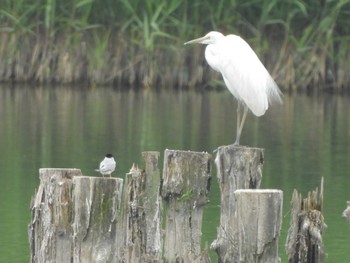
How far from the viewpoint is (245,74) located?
11.1 m

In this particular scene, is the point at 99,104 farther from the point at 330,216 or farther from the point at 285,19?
the point at 330,216

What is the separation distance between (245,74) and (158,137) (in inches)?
287

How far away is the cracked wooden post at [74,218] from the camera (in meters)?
7.96

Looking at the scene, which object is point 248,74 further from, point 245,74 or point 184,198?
point 184,198

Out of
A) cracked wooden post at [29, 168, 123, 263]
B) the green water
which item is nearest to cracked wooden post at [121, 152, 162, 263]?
cracked wooden post at [29, 168, 123, 263]

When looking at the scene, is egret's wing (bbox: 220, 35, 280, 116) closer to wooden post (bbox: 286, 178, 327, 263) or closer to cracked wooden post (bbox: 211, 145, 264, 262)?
cracked wooden post (bbox: 211, 145, 264, 262)

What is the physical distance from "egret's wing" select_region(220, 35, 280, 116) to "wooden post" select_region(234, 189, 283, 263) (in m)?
3.14

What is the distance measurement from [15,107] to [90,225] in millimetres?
14737

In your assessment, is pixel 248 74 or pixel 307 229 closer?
pixel 307 229

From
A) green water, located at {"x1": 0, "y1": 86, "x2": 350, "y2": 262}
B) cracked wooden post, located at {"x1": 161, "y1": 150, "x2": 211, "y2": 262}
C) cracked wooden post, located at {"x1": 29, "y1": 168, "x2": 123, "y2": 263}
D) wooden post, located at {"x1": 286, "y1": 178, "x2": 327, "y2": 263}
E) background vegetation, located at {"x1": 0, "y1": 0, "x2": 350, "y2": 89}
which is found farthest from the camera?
background vegetation, located at {"x1": 0, "y1": 0, "x2": 350, "y2": 89}

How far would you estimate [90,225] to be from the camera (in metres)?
8.05

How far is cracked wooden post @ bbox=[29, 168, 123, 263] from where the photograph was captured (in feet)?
26.1

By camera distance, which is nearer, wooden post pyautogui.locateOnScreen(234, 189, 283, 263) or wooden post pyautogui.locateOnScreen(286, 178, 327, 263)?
wooden post pyautogui.locateOnScreen(234, 189, 283, 263)

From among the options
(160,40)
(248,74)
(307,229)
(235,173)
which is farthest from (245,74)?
(160,40)
